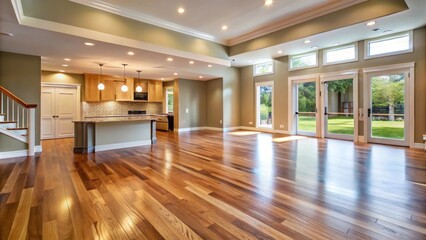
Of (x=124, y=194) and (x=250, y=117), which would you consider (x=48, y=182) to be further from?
(x=250, y=117)

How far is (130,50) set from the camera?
18.4 feet

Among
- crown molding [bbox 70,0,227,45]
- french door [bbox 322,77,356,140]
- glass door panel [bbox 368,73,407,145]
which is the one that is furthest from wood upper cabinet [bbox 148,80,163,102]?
glass door panel [bbox 368,73,407,145]

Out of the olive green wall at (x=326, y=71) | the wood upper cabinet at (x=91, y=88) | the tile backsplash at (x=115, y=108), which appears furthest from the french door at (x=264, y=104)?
the wood upper cabinet at (x=91, y=88)

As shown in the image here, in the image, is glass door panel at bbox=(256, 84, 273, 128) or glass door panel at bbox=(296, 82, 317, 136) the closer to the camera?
glass door panel at bbox=(296, 82, 317, 136)

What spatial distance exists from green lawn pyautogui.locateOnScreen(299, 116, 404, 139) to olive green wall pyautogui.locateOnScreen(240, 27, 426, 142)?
44 cm

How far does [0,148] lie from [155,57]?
4.38 metres

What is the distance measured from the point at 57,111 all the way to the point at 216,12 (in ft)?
23.4

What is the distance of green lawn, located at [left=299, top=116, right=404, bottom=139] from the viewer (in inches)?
241

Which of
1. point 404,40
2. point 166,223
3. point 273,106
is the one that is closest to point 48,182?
point 166,223

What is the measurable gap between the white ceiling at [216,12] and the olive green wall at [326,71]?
228 cm

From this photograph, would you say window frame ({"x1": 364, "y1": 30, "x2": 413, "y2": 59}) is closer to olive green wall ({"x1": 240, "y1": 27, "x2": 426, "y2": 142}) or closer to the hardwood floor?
olive green wall ({"x1": 240, "y1": 27, "x2": 426, "y2": 142})

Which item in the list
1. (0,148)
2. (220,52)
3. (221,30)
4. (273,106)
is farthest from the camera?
(273,106)

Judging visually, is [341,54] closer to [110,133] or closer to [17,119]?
[110,133]

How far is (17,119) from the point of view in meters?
5.35
